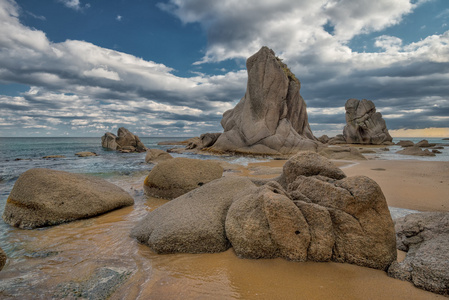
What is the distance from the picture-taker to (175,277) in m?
3.12

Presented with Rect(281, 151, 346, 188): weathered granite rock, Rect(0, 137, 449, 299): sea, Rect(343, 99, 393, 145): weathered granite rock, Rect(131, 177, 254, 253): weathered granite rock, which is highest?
Rect(343, 99, 393, 145): weathered granite rock

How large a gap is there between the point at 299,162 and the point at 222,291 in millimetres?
2720

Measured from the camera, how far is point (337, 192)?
3508 millimetres

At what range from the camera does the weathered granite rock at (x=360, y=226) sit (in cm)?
320

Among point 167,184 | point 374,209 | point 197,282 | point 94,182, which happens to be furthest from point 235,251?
point 94,182

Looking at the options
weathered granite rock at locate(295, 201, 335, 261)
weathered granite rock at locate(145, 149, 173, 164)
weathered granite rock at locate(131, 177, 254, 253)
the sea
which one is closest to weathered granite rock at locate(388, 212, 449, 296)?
weathered granite rock at locate(295, 201, 335, 261)

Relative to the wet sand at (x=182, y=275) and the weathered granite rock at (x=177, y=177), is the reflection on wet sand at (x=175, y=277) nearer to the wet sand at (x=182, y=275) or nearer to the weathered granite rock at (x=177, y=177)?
the wet sand at (x=182, y=275)

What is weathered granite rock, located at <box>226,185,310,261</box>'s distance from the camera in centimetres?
330

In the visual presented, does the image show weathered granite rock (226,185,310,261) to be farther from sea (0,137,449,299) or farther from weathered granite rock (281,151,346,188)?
weathered granite rock (281,151,346,188)

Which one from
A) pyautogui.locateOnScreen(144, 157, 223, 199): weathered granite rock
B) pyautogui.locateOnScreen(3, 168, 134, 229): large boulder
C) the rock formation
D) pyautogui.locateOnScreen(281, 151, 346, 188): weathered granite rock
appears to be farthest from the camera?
the rock formation

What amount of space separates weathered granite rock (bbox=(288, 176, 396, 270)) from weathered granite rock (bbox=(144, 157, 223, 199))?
502 centimetres

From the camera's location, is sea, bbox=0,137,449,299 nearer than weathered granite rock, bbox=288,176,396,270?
Yes

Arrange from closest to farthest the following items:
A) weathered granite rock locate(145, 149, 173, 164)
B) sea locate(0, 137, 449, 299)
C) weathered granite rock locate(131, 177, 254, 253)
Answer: sea locate(0, 137, 449, 299) < weathered granite rock locate(131, 177, 254, 253) < weathered granite rock locate(145, 149, 173, 164)

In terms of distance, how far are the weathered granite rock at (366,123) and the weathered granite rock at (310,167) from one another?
169 feet
